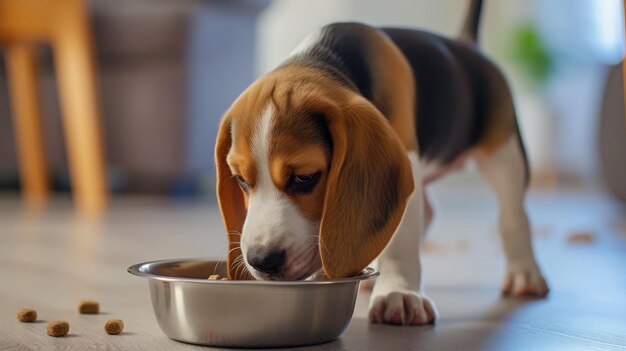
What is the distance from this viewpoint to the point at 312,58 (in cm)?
154

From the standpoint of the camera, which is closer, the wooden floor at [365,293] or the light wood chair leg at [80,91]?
the wooden floor at [365,293]

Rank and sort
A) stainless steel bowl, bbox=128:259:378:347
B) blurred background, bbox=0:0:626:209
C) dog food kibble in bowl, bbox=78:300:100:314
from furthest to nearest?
1. blurred background, bbox=0:0:626:209
2. dog food kibble in bowl, bbox=78:300:100:314
3. stainless steel bowl, bbox=128:259:378:347

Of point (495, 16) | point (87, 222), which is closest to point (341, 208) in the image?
point (87, 222)

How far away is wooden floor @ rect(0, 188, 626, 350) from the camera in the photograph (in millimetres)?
1317

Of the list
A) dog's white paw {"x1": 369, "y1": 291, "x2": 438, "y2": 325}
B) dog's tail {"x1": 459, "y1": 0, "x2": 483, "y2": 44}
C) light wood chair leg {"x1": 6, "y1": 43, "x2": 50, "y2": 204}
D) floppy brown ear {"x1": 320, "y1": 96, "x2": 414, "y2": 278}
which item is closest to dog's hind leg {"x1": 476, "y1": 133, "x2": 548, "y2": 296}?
dog's tail {"x1": 459, "y1": 0, "x2": 483, "y2": 44}

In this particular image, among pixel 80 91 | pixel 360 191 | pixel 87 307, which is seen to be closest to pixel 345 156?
pixel 360 191

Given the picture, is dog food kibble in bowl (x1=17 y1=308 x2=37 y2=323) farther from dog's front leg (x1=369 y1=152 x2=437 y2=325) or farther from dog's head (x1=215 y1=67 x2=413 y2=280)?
dog's front leg (x1=369 y1=152 x2=437 y2=325)

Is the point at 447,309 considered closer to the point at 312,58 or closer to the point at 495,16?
the point at 312,58

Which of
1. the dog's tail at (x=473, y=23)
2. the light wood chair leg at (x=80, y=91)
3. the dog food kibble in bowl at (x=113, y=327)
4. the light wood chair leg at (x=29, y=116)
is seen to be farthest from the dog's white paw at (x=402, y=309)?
the light wood chair leg at (x=29, y=116)

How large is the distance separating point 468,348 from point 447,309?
1.36ft

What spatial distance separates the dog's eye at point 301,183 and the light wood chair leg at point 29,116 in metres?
4.43

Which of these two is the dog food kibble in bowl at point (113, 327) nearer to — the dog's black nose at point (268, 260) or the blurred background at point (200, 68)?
the dog's black nose at point (268, 260)

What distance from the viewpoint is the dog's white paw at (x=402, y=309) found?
1460 mm

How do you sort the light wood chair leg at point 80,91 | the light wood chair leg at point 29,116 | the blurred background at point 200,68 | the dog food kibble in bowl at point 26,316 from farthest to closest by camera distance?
the light wood chair leg at point 29,116 < the blurred background at point 200,68 < the light wood chair leg at point 80,91 < the dog food kibble in bowl at point 26,316
